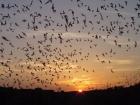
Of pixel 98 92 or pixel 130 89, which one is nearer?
pixel 130 89

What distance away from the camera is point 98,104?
67250mm

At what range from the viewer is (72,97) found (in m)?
75.5

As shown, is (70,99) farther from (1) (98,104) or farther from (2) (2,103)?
(2) (2,103)

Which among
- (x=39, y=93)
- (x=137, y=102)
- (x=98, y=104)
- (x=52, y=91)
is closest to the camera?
(x=137, y=102)

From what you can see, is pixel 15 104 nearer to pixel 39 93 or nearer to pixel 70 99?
pixel 39 93

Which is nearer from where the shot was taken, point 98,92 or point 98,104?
point 98,104

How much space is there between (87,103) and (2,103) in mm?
16229

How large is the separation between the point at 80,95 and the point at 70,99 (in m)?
3.08

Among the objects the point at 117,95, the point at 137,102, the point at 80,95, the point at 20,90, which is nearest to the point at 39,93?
the point at 20,90

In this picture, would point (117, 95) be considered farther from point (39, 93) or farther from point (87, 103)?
point (39, 93)

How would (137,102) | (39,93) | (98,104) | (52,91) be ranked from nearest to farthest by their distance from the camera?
Result: (137,102) < (98,104) < (39,93) < (52,91)

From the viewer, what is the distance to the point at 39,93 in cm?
7225

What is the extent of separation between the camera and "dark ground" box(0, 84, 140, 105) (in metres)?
65.5

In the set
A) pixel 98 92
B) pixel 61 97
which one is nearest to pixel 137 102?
pixel 98 92
